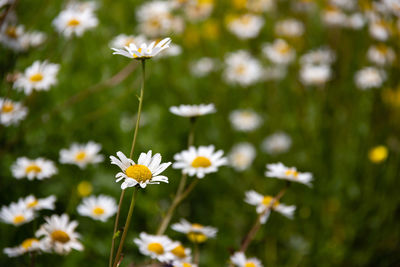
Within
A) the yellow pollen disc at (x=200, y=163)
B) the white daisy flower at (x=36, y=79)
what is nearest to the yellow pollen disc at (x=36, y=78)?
the white daisy flower at (x=36, y=79)

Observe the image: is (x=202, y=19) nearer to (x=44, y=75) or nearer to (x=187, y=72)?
(x=187, y=72)

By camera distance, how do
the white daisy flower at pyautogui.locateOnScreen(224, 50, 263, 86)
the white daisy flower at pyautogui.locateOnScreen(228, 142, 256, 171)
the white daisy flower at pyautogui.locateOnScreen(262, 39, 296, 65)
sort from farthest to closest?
the white daisy flower at pyautogui.locateOnScreen(262, 39, 296, 65), the white daisy flower at pyautogui.locateOnScreen(224, 50, 263, 86), the white daisy flower at pyautogui.locateOnScreen(228, 142, 256, 171)

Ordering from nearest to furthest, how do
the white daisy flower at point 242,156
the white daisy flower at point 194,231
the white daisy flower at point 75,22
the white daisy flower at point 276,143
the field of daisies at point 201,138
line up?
the white daisy flower at point 194,231, the field of daisies at point 201,138, the white daisy flower at point 75,22, the white daisy flower at point 242,156, the white daisy flower at point 276,143

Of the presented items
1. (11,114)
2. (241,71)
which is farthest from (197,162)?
(241,71)

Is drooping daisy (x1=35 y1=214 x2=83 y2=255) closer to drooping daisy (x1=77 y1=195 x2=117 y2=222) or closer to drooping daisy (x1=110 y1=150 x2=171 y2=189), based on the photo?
drooping daisy (x1=77 y1=195 x2=117 y2=222)

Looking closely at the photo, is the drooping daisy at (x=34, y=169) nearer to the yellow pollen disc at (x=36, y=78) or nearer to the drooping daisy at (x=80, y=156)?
the drooping daisy at (x=80, y=156)

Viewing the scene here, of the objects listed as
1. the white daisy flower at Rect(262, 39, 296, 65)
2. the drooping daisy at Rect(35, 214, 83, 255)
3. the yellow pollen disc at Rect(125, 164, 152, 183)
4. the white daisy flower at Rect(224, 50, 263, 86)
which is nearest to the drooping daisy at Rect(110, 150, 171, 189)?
the yellow pollen disc at Rect(125, 164, 152, 183)
